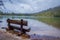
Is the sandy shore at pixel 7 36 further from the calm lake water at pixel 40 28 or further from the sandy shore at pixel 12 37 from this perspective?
the calm lake water at pixel 40 28

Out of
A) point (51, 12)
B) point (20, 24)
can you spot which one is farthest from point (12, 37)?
point (51, 12)

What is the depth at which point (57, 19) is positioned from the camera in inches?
89.0

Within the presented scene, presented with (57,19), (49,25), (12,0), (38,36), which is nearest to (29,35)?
(38,36)

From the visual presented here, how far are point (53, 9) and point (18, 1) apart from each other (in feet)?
2.07

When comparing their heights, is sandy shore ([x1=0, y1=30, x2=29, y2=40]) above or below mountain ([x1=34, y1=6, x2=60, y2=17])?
below

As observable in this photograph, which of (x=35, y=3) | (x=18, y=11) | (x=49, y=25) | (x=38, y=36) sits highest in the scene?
(x=35, y=3)

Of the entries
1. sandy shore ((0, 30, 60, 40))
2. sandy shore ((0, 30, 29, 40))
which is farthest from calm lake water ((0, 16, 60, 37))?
sandy shore ((0, 30, 29, 40))

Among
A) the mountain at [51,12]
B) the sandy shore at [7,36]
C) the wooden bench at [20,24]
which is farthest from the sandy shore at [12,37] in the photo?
the mountain at [51,12]

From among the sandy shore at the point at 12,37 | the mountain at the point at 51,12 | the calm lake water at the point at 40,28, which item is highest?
the mountain at the point at 51,12

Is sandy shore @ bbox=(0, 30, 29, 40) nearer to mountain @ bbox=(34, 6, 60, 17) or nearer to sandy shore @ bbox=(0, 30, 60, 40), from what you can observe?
sandy shore @ bbox=(0, 30, 60, 40)

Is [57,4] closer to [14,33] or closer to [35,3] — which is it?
[35,3]

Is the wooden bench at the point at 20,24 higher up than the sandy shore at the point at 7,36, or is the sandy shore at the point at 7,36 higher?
the wooden bench at the point at 20,24

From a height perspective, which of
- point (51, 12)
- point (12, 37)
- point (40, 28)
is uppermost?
point (51, 12)

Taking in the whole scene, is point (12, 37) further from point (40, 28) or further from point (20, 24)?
point (40, 28)
